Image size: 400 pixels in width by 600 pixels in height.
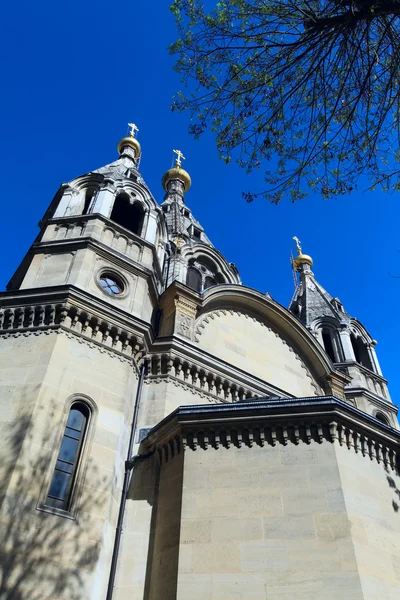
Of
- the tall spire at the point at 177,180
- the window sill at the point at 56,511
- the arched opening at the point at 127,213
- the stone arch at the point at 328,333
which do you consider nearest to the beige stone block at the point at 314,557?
the window sill at the point at 56,511

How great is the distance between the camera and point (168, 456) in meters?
11.2

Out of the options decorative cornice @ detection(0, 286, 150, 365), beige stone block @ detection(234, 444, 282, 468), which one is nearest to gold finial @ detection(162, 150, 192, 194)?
decorative cornice @ detection(0, 286, 150, 365)

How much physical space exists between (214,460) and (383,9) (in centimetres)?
871

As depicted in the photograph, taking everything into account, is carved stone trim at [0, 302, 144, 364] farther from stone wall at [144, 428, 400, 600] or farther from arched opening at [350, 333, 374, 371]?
arched opening at [350, 333, 374, 371]

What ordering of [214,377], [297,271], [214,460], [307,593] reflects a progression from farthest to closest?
[297,271], [214,377], [214,460], [307,593]

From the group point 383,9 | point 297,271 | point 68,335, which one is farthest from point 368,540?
point 297,271

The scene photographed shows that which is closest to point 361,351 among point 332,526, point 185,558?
point 332,526

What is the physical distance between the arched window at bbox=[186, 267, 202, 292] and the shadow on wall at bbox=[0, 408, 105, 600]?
1236 cm

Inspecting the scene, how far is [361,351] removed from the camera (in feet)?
81.9

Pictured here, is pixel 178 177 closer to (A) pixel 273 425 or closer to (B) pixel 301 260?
(B) pixel 301 260

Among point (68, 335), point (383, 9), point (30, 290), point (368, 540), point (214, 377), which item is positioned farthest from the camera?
point (214, 377)

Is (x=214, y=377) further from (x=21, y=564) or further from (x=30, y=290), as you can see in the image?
(x=21, y=564)

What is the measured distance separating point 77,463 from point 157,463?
196cm

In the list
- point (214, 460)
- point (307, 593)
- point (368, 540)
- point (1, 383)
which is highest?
point (1, 383)
